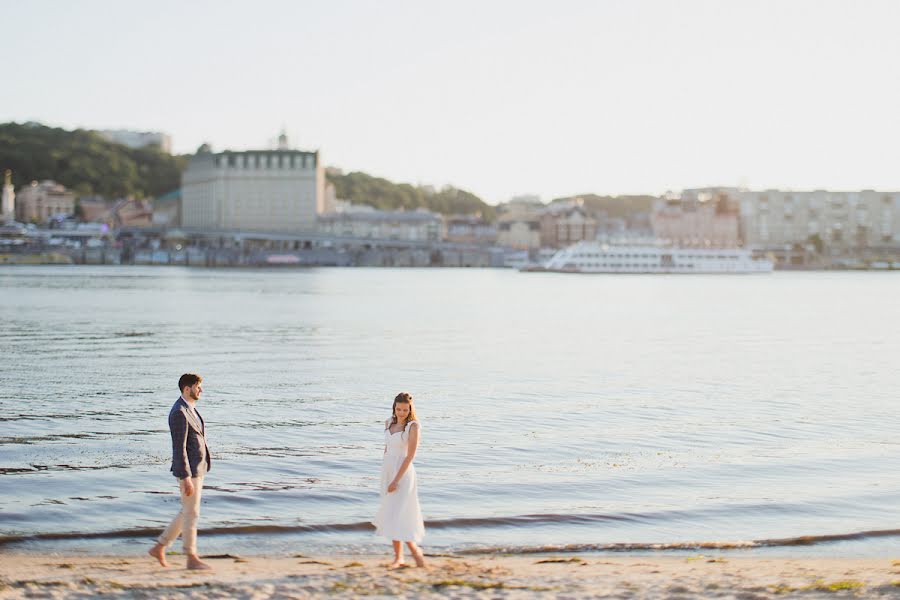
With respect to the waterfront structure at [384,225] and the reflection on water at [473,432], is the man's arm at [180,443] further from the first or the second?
the waterfront structure at [384,225]

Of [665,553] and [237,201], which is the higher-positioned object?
[237,201]

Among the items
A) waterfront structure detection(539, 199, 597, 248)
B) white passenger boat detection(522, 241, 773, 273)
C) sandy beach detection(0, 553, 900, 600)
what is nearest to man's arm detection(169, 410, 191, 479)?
sandy beach detection(0, 553, 900, 600)

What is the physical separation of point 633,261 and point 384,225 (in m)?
50.5

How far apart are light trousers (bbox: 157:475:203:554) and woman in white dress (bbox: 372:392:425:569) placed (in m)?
1.60

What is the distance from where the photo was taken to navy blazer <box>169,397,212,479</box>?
1018 centimetres

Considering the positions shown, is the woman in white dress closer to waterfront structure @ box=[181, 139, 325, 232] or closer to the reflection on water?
the reflection on water

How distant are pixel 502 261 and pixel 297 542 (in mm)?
171805

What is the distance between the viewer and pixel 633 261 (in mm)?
154500

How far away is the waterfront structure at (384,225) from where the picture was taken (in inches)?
7480

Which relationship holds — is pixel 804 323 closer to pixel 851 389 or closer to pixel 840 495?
pixel 851 389

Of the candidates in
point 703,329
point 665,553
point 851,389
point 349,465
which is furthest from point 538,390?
point 703,329

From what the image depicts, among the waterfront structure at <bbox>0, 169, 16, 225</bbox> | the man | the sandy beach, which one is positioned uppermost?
the waterfront structure at <bbox>0, 169, 16, 225</bbox>

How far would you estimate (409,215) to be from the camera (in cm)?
19400

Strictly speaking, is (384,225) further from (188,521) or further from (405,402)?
(405,402)
